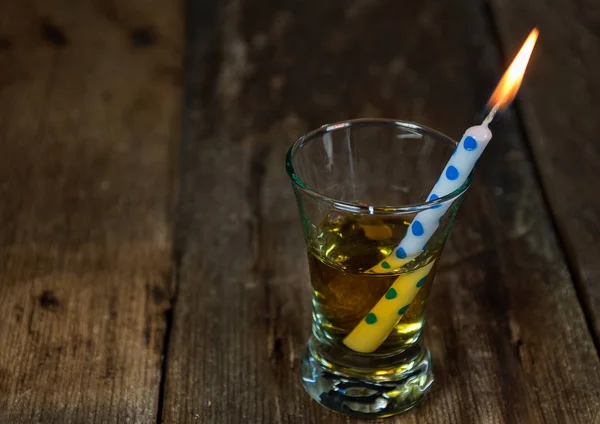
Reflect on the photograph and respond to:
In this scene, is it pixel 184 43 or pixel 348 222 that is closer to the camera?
pixel 348 222

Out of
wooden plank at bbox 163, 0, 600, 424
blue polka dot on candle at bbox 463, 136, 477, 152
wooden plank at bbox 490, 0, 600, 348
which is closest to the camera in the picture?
blue polka dot on candle at bbox 463, 136, 477, 152

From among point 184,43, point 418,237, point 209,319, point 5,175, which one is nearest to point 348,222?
point 418,237

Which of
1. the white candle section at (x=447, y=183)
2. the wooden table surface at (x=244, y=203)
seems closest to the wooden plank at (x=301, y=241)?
the wooden table surface at (x=244, y=203)

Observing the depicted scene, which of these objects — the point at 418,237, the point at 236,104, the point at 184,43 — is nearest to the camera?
the point at 418,237

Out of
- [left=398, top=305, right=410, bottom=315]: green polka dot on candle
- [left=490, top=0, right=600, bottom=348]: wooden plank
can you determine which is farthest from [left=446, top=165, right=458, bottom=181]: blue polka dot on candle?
[left=490, top=0, right=600, bottom=348]: wooden plank

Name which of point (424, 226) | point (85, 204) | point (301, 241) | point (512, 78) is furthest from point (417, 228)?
point (85, 204)

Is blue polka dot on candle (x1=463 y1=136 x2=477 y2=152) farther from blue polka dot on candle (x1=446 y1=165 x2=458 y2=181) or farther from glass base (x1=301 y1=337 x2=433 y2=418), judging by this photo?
glass base (x1=301 y1=337 x2=433 y2=418)

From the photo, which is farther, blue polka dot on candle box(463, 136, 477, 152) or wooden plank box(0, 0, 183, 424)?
wooden plank box(0, 0, 183, 424)

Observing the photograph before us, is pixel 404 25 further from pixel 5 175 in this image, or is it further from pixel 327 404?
pixel 327 404
